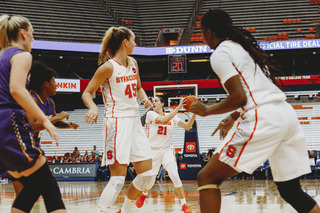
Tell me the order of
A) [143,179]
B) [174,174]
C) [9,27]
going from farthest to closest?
[174,174]
[143,179]
[9,27]

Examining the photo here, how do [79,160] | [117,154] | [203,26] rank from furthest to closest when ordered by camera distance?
1. [79,160]
2. [117,154]
3. [203,26]

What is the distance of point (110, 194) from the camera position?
3.55 metres

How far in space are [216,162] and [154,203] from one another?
4.58m

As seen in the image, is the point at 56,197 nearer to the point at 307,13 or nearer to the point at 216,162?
the point at 216,162

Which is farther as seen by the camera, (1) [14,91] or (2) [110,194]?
(2) [110,194]

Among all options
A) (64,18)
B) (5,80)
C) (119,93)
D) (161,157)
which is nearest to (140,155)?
(119,93)

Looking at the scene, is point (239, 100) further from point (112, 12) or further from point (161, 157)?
point (112, 12)

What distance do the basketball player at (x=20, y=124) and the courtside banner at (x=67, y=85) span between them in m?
19.2

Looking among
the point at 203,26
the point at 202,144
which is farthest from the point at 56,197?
the point at 202,144

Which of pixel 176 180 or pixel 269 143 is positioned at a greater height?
pixel 269 143

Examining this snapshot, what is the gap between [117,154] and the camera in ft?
12.1

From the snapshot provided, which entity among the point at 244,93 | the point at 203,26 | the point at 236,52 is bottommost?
the point at 244,93

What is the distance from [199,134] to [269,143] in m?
19.2

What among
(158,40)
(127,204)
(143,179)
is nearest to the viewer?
(143,179)
